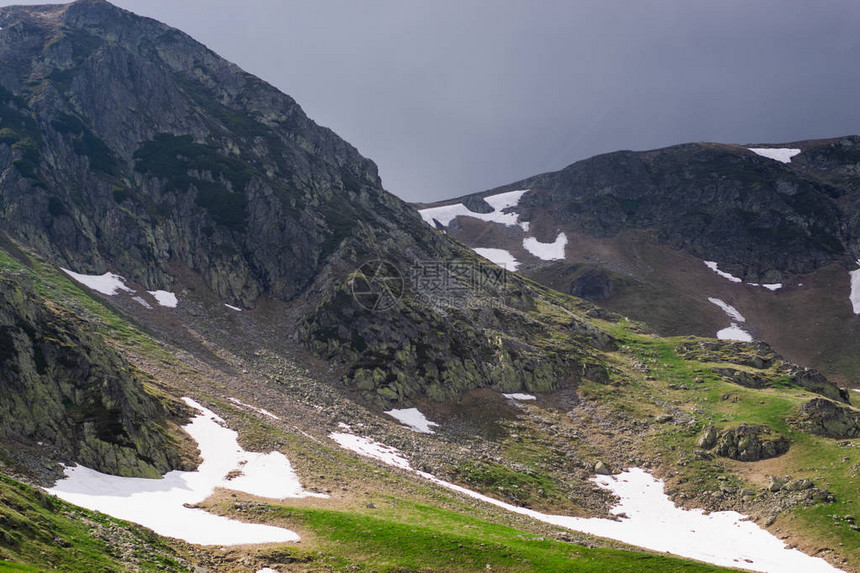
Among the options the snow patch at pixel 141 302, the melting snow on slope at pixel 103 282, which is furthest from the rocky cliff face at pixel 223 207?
the snow patch at pixel 141 302

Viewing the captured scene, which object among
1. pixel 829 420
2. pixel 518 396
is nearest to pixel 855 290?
pixel 829 420

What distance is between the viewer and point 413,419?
2530 inches

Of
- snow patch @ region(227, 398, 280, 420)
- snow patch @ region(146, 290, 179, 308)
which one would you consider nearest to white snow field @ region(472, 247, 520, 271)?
snow patch @ region(146, 290, 179, 308)

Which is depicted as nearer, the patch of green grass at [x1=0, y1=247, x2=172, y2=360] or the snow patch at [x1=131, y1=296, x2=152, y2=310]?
the patch of green grass at [x1=0, y1=247, x2=172, y2=360]

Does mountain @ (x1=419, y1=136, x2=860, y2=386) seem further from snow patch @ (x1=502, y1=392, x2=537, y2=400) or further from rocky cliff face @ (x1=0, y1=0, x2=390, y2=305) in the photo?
rocky cliff face @ (x1=0, y1=0, x2=390, y2=305)

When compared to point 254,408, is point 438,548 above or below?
above

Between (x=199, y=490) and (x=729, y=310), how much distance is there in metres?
151

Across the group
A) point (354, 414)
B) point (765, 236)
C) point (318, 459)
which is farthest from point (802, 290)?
point (318, 459)

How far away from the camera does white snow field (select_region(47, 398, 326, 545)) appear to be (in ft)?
89.2

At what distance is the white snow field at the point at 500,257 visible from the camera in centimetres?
18195

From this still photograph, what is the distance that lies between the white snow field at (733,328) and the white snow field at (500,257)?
65.3 m

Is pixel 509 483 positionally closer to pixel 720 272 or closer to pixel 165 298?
pixel 165 298

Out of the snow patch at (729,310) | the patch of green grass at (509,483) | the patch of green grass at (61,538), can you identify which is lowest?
the patch of green grass at (509,483)

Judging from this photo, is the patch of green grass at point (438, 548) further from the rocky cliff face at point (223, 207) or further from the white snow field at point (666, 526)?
the rocky cliff face at point (223, 207)
